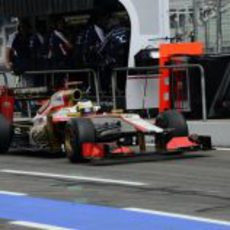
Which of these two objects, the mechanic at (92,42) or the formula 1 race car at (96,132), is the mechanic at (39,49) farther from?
the formula 1 race car at (96,132)

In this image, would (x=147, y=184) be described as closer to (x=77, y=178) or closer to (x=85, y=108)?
(x=77, y=178)

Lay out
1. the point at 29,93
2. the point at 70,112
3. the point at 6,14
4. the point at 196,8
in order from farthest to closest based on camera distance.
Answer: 1. the point at 6,14
2. the point at 196,8
3. the point at 29,93
4. the point at 70,112

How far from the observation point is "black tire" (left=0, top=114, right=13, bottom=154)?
606 inches

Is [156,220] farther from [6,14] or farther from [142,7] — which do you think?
[6,14]

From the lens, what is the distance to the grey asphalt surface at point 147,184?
9.24 metres

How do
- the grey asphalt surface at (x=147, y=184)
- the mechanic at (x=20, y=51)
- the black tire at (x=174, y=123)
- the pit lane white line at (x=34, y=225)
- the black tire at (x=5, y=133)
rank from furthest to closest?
the mechanic at (x=20, y=51), the black tire at (x=5, y=133), the black tire at (x=174, y=123), the grey asphalt surface at (x=147, y=184), the pit lane white line at (x=34, y=225)

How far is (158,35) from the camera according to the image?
20.9 meters

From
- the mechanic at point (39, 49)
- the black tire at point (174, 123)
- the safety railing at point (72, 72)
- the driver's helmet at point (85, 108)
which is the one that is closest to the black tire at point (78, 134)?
the driver's helmet at point (85, 108)

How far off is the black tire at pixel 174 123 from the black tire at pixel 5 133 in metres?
2.94

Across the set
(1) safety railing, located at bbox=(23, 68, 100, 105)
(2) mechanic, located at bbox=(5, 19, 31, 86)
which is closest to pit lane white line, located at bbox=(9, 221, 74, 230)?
(1) safety railing, located at bbox=(23, 68, 100, 105)

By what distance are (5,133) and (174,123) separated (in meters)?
3.33

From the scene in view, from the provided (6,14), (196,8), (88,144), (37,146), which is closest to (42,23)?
(6,14)

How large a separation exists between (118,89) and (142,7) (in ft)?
7.75

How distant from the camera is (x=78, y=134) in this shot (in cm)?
1313
